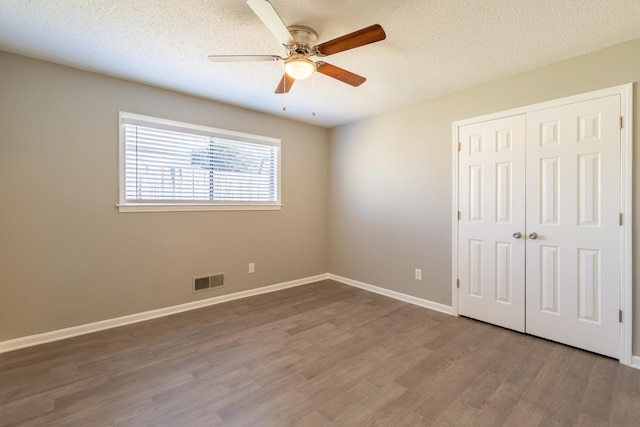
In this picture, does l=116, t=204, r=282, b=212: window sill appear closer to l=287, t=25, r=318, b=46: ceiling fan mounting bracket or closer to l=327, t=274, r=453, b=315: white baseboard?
l=327, t=274, r=453, b=315: white baseboard

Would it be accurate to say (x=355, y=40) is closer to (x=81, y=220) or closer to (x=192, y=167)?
(x=192, y=167)

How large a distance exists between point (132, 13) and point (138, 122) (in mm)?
1332

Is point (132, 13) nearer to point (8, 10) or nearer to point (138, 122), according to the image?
point (8, 10)

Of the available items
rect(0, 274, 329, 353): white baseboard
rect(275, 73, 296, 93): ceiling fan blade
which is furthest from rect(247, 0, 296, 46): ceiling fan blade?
rect(0, 274, 329, 353): white baseboard

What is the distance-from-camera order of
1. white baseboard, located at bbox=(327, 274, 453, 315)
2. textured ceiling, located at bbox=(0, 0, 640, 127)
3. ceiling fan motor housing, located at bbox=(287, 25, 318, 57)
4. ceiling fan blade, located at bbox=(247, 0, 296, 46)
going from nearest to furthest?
ceiling fan blade, located at bbox=(247, 0, 296, 46) → textured ceiling, located at bbox=(0, 0, 640, 127) → ceiling fan motor housing, located at bbox=(287, 25, 318, 57) → white baseboard, located at bbox=(327, 274, 453, 315)

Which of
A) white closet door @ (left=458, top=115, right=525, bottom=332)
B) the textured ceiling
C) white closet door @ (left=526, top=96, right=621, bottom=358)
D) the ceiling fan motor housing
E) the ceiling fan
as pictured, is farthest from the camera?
white closet door @ (left=458, top=115, right=525, bottom=332)

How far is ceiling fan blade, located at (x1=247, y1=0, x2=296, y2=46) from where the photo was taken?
1.52 metres

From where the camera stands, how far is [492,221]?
2.96 m

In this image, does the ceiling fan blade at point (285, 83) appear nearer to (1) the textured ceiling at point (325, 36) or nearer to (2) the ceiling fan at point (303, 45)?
(2) the ceiling fan at point (303, 45)

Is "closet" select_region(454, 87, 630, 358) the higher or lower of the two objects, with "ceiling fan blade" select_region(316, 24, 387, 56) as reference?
lower

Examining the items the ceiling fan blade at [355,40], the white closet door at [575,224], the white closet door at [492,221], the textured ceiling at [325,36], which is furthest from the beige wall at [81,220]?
the white closet door at [575,224]

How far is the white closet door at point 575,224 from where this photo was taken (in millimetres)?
2291

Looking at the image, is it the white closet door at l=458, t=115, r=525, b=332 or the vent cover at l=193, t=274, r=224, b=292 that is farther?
the vent cover at l=193, t=274, r=224, b=292

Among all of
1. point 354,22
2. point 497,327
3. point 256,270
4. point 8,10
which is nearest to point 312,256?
point 256,270
